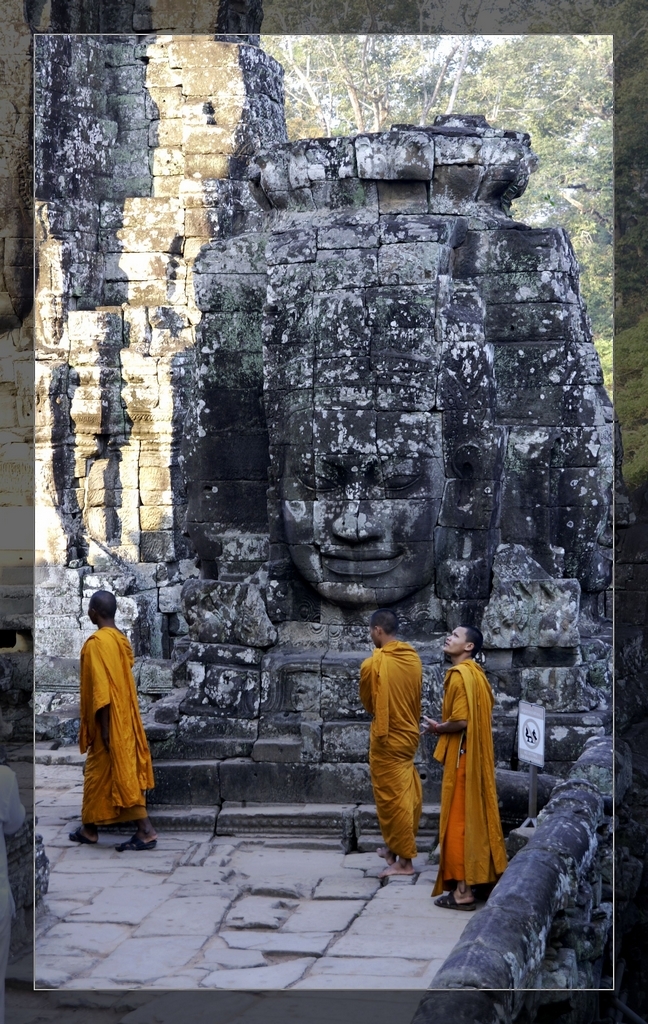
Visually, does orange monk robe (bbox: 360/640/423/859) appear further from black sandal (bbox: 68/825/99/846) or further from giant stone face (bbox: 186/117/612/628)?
black sandal (bbox: 68/825/99/846)

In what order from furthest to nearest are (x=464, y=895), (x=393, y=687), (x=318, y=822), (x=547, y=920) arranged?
(x=318, y=822) < (x=393, y=687) < (x=464, y=895) < (x=547, y=920)

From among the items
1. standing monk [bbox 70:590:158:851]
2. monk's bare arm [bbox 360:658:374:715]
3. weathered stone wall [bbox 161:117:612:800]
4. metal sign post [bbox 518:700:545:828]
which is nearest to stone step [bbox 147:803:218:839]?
standing monk [bbox 70:590:158:851]

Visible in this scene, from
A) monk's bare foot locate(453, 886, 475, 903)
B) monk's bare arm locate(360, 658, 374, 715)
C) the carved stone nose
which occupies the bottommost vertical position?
monk's bare foot locate(453, 886, 475, 903)

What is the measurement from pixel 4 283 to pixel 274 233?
4.60 m

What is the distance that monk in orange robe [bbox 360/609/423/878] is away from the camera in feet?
23.7

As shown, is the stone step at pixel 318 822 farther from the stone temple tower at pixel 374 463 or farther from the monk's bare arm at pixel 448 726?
the monk's bare arm at pixel 448 726

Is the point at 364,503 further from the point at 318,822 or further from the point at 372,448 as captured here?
the point at 318,822

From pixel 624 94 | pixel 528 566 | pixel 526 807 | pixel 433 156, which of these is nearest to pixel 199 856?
pixel 526 807

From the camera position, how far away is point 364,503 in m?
8.07

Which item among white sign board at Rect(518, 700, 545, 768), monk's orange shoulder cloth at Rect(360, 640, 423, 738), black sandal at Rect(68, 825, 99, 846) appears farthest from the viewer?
black sandal at Rect(68, 825, 99, 846)

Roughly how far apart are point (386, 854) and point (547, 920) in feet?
4.74

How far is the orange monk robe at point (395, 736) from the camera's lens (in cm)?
723

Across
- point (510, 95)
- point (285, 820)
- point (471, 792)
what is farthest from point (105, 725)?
point (510, 95)

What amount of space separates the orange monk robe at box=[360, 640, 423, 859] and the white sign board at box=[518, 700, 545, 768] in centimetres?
54
